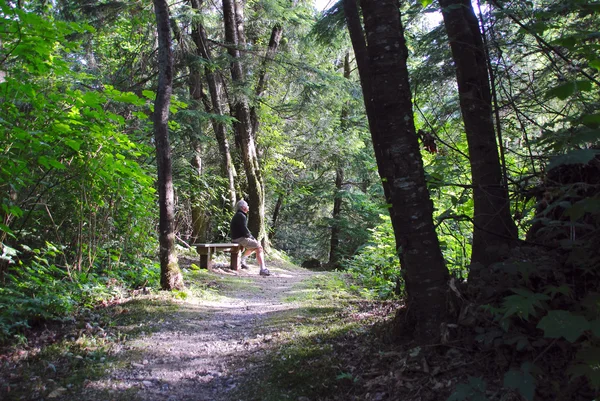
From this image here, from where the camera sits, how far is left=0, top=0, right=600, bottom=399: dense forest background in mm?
2920

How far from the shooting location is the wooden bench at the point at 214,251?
9.98 meters

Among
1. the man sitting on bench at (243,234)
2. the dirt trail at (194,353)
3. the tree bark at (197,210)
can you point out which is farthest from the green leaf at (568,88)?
the tree bark at (197,210)

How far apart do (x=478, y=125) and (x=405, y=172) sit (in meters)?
1.23

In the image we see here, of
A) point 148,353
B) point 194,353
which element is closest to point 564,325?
point 194,353

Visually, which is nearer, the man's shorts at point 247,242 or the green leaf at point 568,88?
the green leaf at point 568,88

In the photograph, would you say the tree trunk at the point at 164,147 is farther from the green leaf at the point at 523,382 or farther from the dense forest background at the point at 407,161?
the green leaf at the point at 523,382

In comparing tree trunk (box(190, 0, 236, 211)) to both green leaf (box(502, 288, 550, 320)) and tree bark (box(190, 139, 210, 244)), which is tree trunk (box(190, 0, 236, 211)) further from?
green leaf (box(502, 288, 550, 320))

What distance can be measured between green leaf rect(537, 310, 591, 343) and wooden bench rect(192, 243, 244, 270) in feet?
27.5

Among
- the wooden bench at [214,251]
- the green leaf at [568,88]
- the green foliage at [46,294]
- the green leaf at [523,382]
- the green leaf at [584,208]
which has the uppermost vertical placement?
the green leaf at [568,88]

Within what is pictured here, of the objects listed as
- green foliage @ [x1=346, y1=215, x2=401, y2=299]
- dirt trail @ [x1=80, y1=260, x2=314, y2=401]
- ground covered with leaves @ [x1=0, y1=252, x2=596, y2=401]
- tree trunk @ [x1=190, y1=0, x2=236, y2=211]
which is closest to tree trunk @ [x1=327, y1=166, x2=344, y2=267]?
tree trunk @ [x1=190, y1=0, x2=236, y2=211]

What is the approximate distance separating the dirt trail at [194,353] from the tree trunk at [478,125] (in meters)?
2.69

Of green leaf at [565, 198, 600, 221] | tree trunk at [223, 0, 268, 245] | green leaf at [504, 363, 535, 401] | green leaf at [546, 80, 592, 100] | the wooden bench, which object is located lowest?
green leaf at [504, 363, 535, 401]

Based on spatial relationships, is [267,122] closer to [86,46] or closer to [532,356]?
[86,46]

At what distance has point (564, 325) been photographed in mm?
2246
